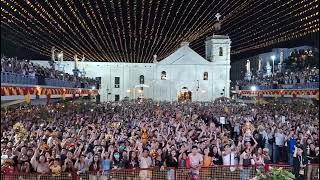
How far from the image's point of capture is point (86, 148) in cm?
1188

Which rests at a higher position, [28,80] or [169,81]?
[169,81]

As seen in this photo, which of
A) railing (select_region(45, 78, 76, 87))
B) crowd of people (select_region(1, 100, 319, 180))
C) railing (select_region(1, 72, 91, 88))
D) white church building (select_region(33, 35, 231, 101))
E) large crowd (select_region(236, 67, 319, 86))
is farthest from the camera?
white church building (select_region(33, 35, 231, 101))

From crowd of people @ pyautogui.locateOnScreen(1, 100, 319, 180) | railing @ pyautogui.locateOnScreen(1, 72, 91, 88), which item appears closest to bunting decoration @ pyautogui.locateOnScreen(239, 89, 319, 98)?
crowd of people @ pyautogui.locateOnScreen(1, 100, 319, 180)

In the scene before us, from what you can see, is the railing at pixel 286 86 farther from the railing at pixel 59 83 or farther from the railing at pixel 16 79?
the railing at pixel 16 79

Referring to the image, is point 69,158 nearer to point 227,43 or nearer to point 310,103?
point 310,103

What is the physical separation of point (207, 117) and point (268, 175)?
615 inches

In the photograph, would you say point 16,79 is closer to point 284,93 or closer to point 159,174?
point 159,174

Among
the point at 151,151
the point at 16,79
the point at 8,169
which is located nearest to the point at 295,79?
the point at 16,79

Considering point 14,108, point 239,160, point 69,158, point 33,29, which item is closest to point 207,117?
point 14,108

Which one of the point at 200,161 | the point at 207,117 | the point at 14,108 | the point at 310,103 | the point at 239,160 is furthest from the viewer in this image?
the point at 310,103

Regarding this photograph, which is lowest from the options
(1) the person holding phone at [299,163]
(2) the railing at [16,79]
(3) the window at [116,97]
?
(1) the person holding phone at [299,163]

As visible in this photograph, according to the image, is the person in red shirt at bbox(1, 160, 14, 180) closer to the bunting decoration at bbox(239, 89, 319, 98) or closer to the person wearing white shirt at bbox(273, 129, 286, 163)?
the person wearing white shirt at bbox(273, 129, 286, 163)

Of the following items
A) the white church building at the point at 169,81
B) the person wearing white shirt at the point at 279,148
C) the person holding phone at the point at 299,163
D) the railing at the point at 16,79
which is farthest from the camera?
the white church building at the point at 169,81

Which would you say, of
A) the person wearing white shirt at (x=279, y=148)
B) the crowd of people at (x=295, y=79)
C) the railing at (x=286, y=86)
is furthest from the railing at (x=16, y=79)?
the crowd of people at (x=295, y=79)
